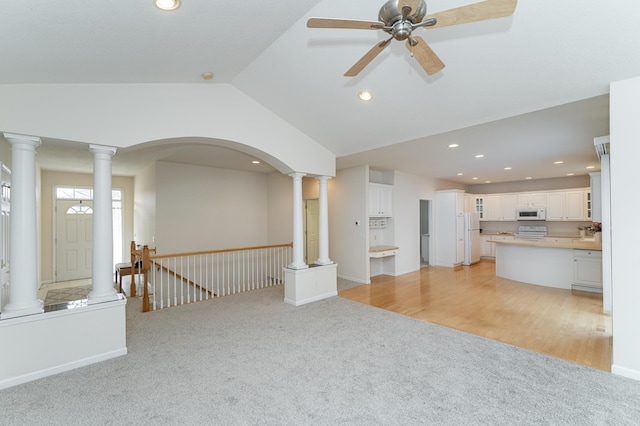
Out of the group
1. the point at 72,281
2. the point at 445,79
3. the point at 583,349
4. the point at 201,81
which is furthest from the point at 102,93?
the point at 72,281

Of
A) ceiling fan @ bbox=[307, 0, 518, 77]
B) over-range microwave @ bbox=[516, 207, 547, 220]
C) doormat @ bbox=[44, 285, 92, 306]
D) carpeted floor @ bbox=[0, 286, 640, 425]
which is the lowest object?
doormat @ bbox=[44, 285, 92, 306]

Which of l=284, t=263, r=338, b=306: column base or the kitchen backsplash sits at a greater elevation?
the kitchen backsplash

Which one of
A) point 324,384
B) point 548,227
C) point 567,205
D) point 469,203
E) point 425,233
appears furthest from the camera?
point 425,233

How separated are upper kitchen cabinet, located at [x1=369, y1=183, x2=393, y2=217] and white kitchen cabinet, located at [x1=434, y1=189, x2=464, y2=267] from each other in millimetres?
2344

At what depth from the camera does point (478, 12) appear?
5.39ft

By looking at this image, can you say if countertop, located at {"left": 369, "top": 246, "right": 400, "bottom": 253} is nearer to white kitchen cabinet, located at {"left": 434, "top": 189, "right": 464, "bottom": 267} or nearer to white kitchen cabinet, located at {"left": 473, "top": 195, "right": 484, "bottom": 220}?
white kitchen cabinet, located at {"left": 434, "top": 189, "right": 464, "bottom": 267}

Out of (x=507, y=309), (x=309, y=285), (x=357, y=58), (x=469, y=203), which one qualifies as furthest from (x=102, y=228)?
(x=469, y=203)

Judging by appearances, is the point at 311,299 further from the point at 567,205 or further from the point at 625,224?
the point at 567,205

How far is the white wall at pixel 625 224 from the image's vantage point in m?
2.58

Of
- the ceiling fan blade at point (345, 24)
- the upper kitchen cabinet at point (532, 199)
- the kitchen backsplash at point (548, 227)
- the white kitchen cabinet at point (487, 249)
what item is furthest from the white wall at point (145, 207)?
the upper kitchen cabinet at point (532, 199)

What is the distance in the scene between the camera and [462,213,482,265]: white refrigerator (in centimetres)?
863

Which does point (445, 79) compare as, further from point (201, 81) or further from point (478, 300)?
point (478, 300)

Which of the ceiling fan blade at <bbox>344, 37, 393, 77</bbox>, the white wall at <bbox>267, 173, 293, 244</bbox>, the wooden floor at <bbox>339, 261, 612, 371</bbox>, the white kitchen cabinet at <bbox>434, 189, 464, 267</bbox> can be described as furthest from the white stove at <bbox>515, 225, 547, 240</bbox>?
the ceiling fan blade at <bbox>344, 37, 393, 77</bbox>

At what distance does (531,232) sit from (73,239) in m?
13.2
